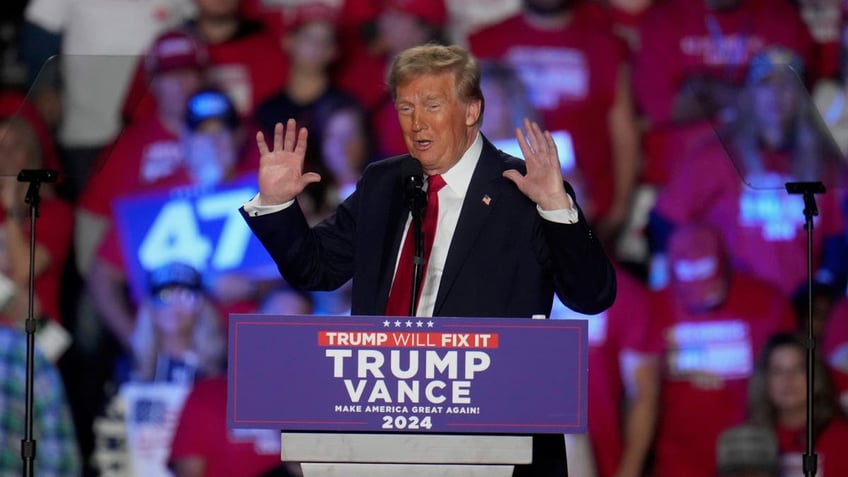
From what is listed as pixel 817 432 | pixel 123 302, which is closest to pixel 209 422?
pixel 123 302

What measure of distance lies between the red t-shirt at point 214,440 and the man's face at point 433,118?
7.96 feet

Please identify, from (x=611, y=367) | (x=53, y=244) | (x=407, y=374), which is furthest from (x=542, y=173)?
(x=53, y=244)

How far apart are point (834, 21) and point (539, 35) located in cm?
116

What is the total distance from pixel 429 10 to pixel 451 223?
245 cm

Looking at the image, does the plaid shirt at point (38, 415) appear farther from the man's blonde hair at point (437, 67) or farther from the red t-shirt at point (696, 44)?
the man's blonde hair at point (437, 67)

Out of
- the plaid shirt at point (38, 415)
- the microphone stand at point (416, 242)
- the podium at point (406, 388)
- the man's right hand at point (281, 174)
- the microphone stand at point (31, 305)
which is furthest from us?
the plaid shirt at point (38, 415)

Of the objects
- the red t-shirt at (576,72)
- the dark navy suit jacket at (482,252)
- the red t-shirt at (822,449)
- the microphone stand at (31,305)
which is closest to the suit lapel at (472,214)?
the dark navy suit jacket at (482,252)

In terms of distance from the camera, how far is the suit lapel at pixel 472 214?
2361 mm

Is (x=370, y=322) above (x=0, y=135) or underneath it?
underneath

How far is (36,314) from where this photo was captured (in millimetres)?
4715

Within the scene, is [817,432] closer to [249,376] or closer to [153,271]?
[153,271]

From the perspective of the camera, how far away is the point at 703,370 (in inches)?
186

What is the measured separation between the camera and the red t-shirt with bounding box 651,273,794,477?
15.5 feet

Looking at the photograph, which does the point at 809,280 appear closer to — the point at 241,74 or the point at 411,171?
the point at 411,171
